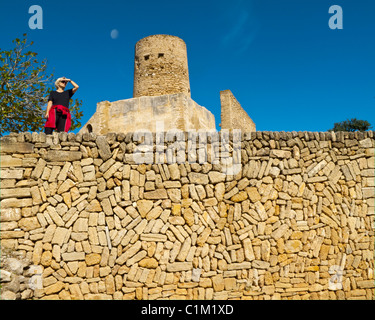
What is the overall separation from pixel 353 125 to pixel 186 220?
25277mm

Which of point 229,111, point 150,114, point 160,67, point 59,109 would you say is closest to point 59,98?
point 59,109

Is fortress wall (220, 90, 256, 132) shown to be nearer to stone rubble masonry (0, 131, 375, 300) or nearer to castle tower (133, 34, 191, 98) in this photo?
castle tower (133, 34, 191, 98)

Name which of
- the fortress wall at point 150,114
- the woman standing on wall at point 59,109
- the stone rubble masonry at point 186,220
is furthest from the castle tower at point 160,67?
the stone rubble masonry at point 186,220

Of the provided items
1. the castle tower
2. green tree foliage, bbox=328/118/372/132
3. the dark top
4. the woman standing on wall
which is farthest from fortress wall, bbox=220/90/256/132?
green tree foliage, bbox=328/118/372/132

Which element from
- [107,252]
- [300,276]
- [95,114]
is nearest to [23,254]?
[107,252]

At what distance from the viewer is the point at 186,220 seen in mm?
5656

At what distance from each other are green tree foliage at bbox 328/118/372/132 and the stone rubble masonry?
73.1 ft

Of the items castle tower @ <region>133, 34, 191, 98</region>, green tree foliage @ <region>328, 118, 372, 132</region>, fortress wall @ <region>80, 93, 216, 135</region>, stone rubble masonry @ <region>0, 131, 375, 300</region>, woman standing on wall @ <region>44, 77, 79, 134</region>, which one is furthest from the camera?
green tree foliage @ <region>328, 118, 372, 132</region>

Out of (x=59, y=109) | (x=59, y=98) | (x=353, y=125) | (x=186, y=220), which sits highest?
(x=353, y=125)

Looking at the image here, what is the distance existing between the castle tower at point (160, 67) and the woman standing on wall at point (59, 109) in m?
4.63

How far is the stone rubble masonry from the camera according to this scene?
17.4 feet

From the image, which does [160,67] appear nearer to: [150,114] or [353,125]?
[150,114]

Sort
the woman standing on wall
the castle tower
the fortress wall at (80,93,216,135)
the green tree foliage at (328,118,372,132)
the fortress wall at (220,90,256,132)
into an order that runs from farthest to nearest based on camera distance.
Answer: the green tree foliage at (328,118,372,132) → the fortress wall at (220,90,256,132) → the castle tower → the fortress wall at (80,93,216,135) → the woman standing on wall

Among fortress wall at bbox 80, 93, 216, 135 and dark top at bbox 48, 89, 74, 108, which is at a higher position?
fortress wall at bbox 80, 93, 216, 135
